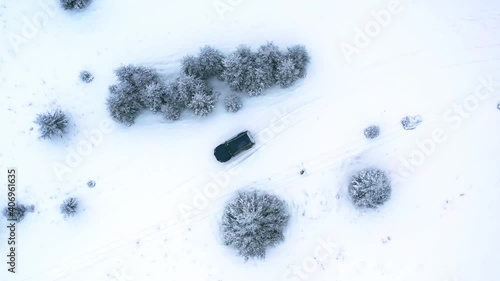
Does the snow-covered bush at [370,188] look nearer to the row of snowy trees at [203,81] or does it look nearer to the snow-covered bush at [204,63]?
the row of snowy trees at [203,81]

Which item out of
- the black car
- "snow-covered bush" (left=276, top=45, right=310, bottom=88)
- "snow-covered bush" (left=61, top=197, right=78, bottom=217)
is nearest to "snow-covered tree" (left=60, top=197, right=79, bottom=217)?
"snow-covered bush" (left=61, top=197, right=78, bottom=217)

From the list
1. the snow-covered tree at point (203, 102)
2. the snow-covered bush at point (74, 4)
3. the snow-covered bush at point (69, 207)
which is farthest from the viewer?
the snow-covered bush at point (74, 4)

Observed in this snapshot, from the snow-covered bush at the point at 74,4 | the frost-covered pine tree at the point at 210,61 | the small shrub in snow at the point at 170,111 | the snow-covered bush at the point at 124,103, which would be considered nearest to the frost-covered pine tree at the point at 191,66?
the frost-covered pine tree at the point at 210,61

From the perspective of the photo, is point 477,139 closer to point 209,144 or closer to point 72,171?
point 209,144

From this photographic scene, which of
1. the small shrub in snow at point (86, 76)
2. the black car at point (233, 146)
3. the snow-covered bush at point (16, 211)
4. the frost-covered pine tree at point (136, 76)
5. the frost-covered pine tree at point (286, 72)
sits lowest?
the black car at point (233, 146)

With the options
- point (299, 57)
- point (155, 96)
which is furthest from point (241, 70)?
point (155, 96)
